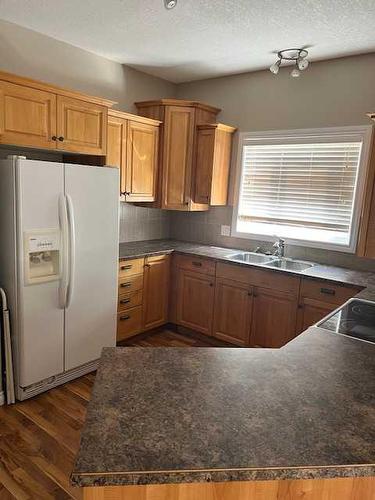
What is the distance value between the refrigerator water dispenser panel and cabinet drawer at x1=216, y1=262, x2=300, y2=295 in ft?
4.99

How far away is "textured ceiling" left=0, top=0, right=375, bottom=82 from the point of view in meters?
2.41

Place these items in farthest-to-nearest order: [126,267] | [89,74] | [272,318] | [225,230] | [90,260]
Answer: [225,230] < [89,74] < [126,267] < [272,318] < [90,260]

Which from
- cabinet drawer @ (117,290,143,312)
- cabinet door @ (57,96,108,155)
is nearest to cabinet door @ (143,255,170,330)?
cabinet drawer @ (117,290,143,312)

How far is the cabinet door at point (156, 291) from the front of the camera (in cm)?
365

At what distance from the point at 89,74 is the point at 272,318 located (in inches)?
110

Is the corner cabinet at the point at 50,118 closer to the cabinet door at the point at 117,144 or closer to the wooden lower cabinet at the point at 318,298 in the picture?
the cabinet door at the point at 117,144

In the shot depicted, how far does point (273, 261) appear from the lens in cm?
363

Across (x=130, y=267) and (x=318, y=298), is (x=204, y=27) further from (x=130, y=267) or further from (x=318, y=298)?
(x=318, y=298)

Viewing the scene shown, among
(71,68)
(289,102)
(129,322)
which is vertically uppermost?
(71,68)

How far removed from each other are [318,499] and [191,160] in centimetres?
330

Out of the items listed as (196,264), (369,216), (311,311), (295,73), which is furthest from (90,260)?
(295,73)

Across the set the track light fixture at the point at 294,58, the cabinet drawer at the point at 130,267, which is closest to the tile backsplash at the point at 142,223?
the cabinet drawer at the point at 130,267

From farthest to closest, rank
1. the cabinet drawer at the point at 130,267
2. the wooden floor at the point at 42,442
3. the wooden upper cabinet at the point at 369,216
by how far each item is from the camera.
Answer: the cabinet drawer at the point at 130,267
the wooden upper cabinet at the point at 369,216
the wooden floor at the point at 42,442

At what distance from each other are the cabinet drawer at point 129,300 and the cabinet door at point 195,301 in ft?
1.52
